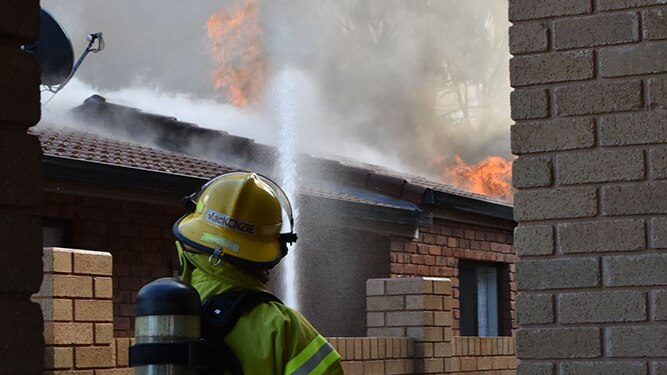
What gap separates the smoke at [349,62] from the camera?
1024 inches

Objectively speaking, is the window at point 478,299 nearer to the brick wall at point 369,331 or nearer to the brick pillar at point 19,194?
the brick wall at point 369,331

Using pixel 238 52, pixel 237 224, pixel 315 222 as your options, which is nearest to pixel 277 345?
pixel 237 224

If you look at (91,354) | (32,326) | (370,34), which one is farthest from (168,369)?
(370,34)

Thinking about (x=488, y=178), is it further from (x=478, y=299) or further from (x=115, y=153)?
(x=115, y=153)

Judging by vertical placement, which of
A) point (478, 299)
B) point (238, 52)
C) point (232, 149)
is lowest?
point (478, 299)

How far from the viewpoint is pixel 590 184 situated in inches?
167

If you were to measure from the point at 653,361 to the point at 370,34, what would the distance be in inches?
1066

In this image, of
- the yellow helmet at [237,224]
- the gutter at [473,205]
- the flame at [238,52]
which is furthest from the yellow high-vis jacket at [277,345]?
the flame at [238,52]

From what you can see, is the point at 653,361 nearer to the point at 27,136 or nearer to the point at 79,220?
the point at 27,136

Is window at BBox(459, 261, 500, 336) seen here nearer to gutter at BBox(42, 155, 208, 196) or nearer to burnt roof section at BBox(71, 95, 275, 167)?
burnt roof section at BBox(71, 95, 275, 167)

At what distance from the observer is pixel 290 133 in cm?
1877

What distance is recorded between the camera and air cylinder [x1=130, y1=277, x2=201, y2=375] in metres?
3.06

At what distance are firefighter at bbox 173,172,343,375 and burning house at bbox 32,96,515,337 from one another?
670cm

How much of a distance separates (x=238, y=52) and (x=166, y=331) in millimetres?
23890
